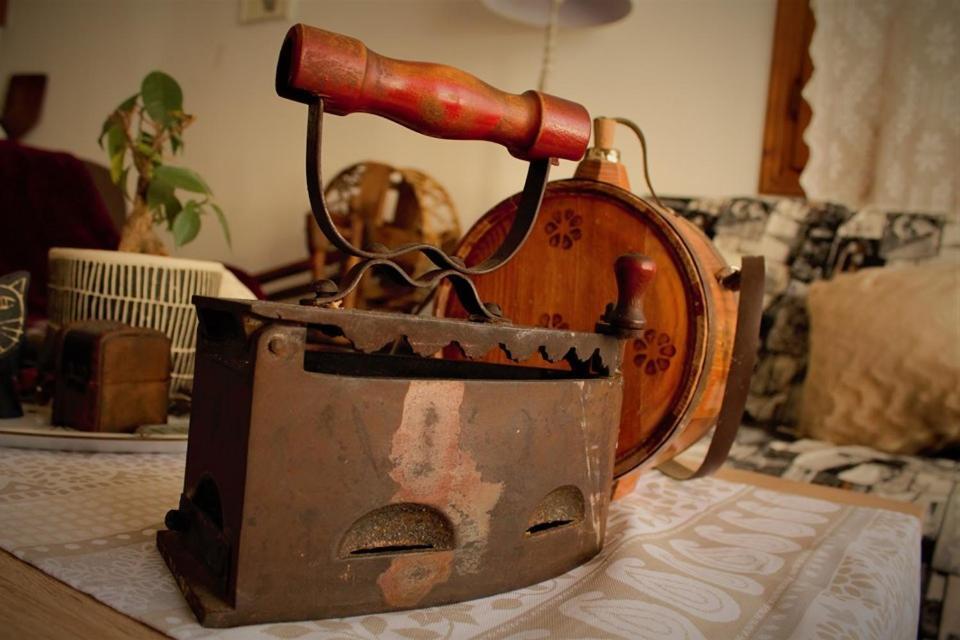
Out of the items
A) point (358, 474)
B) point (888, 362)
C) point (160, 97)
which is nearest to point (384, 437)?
point (358, 474)

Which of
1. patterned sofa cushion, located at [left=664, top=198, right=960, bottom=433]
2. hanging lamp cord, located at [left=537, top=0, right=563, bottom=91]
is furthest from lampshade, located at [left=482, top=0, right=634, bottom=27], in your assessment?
patterned sofa cushion, located at [left=664, top=198, right=960, bottom=433]

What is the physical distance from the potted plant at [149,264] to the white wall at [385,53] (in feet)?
5.28

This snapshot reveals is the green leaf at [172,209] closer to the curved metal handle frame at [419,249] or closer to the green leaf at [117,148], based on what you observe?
the green leaf at [117,148]

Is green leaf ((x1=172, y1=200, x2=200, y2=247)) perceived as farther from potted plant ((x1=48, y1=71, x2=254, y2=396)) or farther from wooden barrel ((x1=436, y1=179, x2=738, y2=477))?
wooden barrel ((x1=436, y1=179, x2=738, y2=477))

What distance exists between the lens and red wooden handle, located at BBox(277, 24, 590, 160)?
1.49ft

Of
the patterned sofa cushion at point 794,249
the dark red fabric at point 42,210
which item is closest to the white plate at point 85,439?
the patterned sofa cushion at point 794,249

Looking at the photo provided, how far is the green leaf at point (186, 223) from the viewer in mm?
1197

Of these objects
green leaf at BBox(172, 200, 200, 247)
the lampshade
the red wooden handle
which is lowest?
green leaf at BBox(172, 200, 200, 247)

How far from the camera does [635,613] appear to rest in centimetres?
51

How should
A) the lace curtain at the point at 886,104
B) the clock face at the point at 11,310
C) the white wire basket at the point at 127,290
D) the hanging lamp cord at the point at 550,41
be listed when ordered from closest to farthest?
the clock face at the point at 11,310, the white wire basket at the point at 127,290, the lace curtain at the point at 886,104, the hanging lamp cord at the point at 550,41

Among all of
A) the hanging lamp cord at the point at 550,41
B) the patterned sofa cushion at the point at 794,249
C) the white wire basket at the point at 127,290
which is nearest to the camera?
the white wire basket at the point at 127,290

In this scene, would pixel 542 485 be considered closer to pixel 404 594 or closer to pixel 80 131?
pixel 404 594

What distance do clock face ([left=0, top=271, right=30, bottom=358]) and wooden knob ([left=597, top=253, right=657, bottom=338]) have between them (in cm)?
75

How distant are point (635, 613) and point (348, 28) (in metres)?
3.28
